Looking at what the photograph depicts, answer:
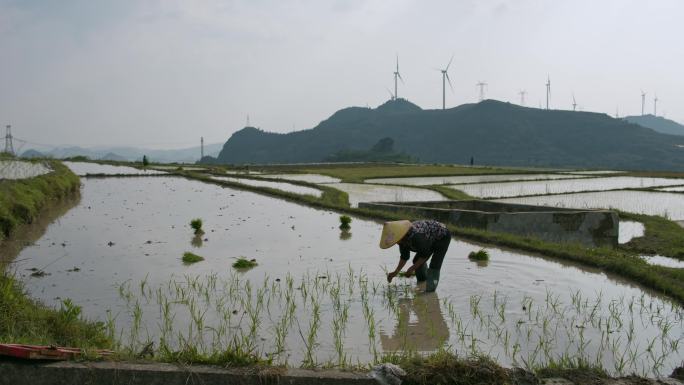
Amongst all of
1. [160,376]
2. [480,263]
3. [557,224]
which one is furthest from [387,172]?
[160,376]

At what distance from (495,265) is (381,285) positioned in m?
2.12

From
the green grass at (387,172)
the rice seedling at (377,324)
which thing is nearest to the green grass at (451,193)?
the green grass at (387,172)

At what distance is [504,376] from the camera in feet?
12.6

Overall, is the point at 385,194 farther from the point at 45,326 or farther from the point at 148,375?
the point at 148,375

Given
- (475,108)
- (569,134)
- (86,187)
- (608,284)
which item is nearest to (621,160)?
(569,134)

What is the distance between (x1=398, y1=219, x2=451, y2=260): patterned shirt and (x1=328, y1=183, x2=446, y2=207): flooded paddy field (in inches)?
404

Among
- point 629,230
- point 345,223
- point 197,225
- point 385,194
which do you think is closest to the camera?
point 197,225

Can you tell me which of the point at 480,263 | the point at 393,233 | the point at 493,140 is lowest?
the point at 480,263

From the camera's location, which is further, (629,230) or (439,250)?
(629,230)

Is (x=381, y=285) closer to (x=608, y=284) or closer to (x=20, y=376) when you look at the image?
(x=608, y=284)

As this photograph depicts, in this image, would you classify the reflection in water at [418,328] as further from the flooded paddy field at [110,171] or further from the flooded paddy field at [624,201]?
the flooded paddy field at [110,171]

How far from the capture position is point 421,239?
630cm

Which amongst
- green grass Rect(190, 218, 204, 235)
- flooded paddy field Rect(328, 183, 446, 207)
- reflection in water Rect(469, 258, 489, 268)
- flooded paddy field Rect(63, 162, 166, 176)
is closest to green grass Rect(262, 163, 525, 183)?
flooded paddy field Rect(328, 183, 446, 207)

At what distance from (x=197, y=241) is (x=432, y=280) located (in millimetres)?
4801
